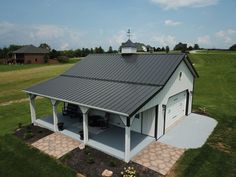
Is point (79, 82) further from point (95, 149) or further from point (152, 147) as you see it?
point (152, 147)

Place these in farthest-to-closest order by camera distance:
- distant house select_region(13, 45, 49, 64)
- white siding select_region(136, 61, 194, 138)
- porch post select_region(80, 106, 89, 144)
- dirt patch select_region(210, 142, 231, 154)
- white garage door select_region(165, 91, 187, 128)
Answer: distant house select_region(13, 45, 49, 64) < white garage door select_region(165, 91, 187, 128) < white siding select_region(136, 61, 194, 138) < dirt patch select_region(210, 142, 231, 154) < porch post select_region(80, 106, 89, 144)

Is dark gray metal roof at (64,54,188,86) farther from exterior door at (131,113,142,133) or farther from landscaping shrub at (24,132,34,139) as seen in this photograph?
landscaping shrub at (24,132,34,139)

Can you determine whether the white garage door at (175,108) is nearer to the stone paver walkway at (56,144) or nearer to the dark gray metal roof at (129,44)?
the dark gray metal roof at (129,44)

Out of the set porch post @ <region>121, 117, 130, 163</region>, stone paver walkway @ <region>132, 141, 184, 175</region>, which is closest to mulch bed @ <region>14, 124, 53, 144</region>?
porch post @ <region>121, 117, 130, 163</region>

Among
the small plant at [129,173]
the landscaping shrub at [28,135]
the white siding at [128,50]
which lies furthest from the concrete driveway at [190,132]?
the landscaping shrub at [28,135]

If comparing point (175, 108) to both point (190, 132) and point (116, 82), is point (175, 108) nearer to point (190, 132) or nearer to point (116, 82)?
point (190, 132)

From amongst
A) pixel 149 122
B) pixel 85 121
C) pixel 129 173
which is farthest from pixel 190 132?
pixel 85 121

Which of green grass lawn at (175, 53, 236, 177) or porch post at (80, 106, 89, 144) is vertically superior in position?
porch post at (80, 106, 89, 144)

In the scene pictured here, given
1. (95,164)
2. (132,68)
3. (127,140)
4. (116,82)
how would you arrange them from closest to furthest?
(127,140), (95,164), (116,82), (132,68)
